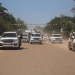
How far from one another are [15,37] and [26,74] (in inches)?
784

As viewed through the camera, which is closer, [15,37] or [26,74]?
[26,74]

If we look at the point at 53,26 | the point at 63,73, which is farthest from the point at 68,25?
the point at 63,73

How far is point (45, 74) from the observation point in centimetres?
1281

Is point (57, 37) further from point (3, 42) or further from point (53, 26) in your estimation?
point (53, 26)

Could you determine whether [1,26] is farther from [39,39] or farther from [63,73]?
[63,73]

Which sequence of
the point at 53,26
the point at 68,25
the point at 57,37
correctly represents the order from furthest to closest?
the point at 53,26
the point at 68,25
the point at 57,37

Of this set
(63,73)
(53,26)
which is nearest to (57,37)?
(63,73)

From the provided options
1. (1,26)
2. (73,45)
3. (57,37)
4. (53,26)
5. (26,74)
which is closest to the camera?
(26,74)

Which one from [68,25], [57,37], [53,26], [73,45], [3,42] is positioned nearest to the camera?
[73,45]

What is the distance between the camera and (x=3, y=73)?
518 inches

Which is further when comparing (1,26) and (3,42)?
(1,26)

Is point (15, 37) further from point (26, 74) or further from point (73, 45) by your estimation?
point (26, 74)

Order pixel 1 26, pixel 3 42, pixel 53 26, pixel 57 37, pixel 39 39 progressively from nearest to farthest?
pixel 3 42
pixel 39 39
pixel 57 37
pixel 1 26
pixel 53 26

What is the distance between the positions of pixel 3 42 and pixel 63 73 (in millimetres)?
19460
